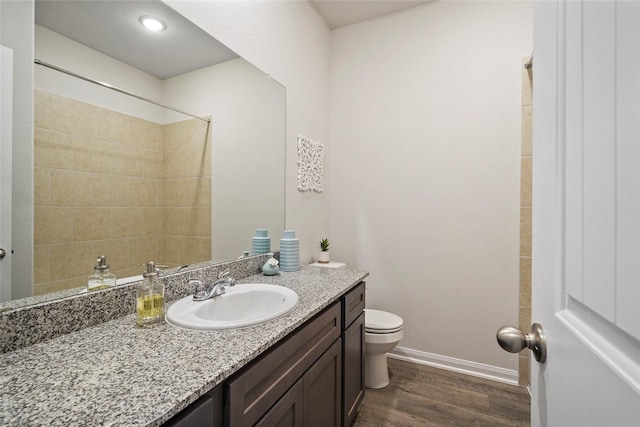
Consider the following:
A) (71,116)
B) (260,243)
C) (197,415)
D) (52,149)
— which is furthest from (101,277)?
(260,243)

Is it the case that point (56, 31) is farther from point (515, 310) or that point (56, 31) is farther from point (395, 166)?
point (515, 310)

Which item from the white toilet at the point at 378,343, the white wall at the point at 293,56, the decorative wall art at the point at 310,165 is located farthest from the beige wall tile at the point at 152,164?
the white toilet at the point at 378,343

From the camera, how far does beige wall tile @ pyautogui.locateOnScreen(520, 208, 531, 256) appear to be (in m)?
2.04

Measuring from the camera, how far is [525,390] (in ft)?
6.64

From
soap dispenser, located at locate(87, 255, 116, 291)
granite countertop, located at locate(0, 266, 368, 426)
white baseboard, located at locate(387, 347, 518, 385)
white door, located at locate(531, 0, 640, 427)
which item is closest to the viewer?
white door, located at locate(531, 0, 640, 427)

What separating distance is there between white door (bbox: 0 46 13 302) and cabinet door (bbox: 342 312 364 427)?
1275 millimetres

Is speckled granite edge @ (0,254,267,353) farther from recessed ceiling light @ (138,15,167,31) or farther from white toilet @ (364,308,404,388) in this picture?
white toilet @ (364,308,404,388)

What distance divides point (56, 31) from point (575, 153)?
1394 millimetres

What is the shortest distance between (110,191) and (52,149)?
207 mm

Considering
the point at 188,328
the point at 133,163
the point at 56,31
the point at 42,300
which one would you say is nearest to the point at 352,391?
the point at 188,328

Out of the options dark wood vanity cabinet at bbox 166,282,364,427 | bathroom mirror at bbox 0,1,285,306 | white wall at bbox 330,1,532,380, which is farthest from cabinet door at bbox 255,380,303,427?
white wall at bbox 330,1,532,380

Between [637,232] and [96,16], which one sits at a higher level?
[96,16]

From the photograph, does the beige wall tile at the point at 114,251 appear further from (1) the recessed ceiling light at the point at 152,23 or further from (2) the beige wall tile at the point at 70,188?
(1) the recessed ceiling light at the point at 152,23

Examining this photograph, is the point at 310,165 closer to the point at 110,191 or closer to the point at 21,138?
the point at 110,191
